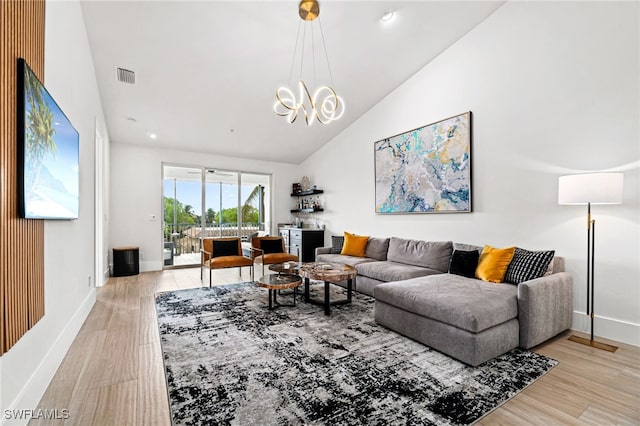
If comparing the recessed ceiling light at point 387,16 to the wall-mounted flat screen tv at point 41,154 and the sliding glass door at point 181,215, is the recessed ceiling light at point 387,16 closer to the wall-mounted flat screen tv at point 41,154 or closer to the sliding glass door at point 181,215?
the wall-mounted flat screen tv at point 41,154

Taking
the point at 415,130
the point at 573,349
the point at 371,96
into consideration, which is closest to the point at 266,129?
the point at 371,96

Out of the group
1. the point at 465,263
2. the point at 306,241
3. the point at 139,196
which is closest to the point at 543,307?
the point at 465,263

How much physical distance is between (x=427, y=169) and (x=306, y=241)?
3.19 meters

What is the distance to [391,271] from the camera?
13.1 ft

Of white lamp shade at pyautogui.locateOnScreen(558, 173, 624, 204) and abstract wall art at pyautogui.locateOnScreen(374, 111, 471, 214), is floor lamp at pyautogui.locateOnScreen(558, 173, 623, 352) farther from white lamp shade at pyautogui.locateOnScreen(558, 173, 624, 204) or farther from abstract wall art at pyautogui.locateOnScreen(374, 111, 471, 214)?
abstract wall art at pyautogui.locateOnScreen(374, 111, 471, 214)

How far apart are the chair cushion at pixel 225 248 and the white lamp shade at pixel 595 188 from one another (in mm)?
4582

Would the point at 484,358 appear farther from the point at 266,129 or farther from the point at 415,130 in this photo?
the point at 266,129

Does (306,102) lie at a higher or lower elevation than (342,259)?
higher

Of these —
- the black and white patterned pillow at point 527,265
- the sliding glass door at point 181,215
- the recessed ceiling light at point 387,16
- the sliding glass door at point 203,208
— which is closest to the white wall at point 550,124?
the black and white patterned pillow at point 527,265

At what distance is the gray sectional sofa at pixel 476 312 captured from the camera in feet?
7.68

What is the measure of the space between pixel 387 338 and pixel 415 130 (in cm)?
327

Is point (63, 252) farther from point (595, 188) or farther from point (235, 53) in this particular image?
point (595, 188)

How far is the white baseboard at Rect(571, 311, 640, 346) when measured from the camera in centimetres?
271

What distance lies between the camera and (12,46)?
1498mm
